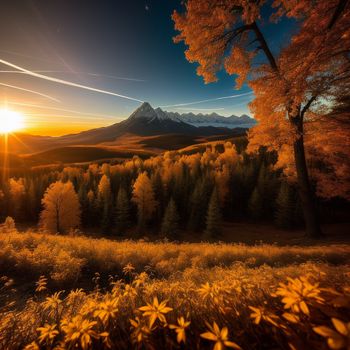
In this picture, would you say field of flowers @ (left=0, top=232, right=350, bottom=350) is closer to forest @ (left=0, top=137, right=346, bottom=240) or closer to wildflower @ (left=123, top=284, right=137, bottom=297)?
wildflower @ (left=123, top=284, right=137, bottom=297)

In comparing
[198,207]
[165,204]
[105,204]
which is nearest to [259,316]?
[198,207]

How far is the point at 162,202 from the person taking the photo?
46.8m

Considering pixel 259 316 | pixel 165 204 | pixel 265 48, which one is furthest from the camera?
pixel 165 204

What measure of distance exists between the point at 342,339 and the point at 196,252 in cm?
784

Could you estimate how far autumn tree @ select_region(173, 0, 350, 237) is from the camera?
217 inches

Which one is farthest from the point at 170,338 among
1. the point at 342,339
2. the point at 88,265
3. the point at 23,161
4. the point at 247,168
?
the point at 23,161

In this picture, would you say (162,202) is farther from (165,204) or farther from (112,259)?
(112,259)

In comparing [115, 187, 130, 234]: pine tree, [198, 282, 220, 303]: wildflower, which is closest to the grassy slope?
[198, 282, 220, 303]: wildflower

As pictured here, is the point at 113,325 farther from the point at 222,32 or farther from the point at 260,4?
the point at 222,32

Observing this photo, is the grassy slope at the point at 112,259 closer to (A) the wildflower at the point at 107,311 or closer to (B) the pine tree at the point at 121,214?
(A) the wildflower at the point at 107,311

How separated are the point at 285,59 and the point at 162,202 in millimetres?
41747

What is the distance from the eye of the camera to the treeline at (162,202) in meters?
36.3

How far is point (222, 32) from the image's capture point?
814 centimetres

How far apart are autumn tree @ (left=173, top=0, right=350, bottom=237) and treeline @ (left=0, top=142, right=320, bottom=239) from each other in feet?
89.9
